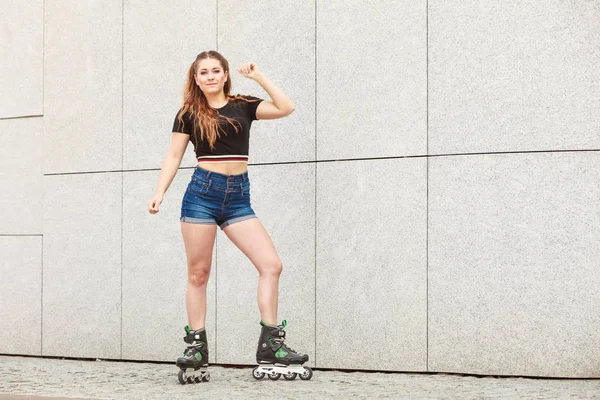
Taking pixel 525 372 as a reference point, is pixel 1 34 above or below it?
above

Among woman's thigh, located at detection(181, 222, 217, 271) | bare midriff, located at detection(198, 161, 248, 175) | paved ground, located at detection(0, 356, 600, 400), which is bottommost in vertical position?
paved ground, located at detection(0, 356, 600, 400)

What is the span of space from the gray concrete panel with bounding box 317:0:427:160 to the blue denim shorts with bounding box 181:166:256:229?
4.07 feet

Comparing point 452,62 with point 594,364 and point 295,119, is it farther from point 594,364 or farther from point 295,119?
point 594,364

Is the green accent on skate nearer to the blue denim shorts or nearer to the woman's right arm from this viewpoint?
the blue denim shorts

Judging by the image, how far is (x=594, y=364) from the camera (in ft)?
21.4

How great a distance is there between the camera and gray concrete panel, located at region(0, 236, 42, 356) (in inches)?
347

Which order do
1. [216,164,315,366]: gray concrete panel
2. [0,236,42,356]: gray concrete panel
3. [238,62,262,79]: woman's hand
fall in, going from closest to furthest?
[238,62,262,79]: woman's hand, [216,164,315,366]: gray concrete panel, [0,236,42,356]: gray concrete panel

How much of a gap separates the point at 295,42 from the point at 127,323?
286 centimetres

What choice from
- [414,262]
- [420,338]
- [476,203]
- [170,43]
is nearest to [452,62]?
[476,203]

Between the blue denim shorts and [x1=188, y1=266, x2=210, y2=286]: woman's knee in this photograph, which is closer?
the blue denim shorts

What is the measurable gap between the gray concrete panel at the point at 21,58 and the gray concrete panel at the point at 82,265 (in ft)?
2.64

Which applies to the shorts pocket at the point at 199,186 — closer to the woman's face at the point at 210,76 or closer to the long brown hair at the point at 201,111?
the long brown hair at the point at 201,111

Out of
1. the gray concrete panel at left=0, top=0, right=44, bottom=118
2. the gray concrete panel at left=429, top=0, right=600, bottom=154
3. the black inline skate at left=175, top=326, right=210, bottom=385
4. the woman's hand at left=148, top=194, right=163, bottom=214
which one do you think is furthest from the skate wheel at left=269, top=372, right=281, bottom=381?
the gray concrete panel at left=0, top=0, right=44, bottom=118

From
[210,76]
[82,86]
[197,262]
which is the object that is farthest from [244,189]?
[82,86]
